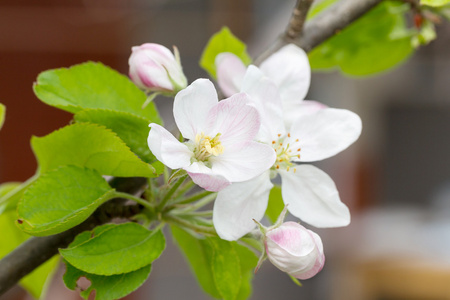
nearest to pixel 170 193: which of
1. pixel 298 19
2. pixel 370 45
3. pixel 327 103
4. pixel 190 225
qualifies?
pixel 190 225

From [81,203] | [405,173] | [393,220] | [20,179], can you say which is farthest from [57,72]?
[405,173]

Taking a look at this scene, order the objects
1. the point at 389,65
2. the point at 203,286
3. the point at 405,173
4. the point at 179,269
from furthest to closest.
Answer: the point at 405,173 < the point at 179,269 < the point at 389,65 < the point at 203,286

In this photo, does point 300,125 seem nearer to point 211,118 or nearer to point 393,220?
point 211,118

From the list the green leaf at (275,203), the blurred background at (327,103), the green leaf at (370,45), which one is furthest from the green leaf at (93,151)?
the blurred background at (327,103)

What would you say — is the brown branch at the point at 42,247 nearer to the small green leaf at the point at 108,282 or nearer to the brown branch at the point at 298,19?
the small green leaf at the point at 108,282

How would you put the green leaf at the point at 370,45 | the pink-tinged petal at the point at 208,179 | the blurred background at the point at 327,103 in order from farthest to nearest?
1. the blurred background at the point at 327,103
2. the green leaf at the point at 370,45
3. the pink-tinged petal at the point at 208,179

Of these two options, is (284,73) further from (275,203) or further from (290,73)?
A: (275,203)

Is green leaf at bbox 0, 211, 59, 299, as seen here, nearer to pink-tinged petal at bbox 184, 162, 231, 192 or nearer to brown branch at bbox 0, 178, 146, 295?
brown branch at bbox 0, 178, 146, 295
